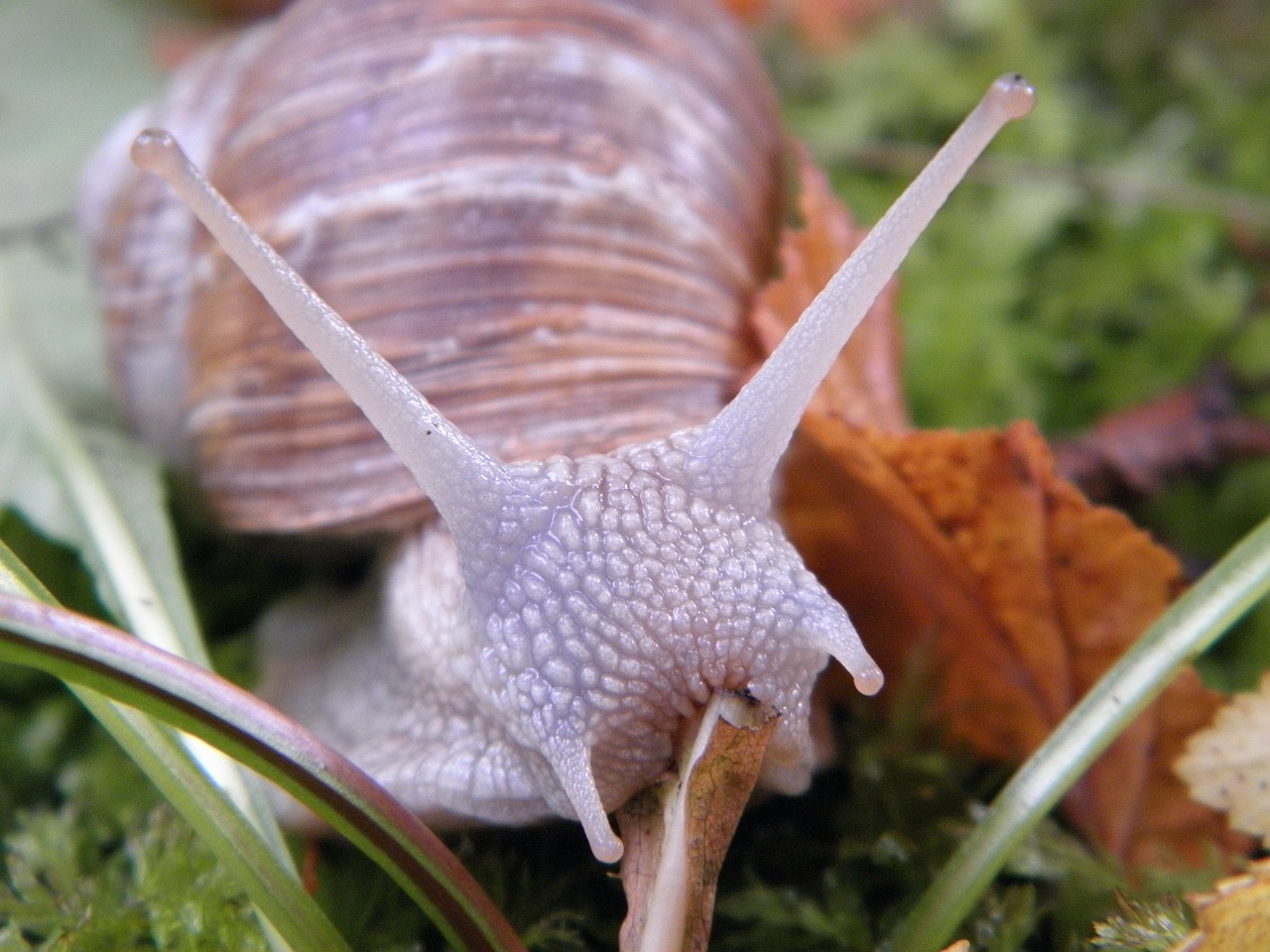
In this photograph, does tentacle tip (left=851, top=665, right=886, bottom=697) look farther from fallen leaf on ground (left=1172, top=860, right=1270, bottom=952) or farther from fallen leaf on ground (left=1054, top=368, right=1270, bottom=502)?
fallen leaf on ground (left=1054, top=368, right=1270, bottom=502)

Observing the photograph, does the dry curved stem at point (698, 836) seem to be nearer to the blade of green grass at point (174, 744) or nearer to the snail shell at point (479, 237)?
the blade of green grass at point (174, 744)

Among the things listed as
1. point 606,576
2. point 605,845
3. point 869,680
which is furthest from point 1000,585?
point 605,845

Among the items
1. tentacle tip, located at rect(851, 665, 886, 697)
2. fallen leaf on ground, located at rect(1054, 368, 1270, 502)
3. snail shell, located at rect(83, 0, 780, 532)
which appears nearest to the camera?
tentacle tip, located at rect(851, 665, 886, 697)

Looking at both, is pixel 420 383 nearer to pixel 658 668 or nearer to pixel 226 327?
pixel 226 327

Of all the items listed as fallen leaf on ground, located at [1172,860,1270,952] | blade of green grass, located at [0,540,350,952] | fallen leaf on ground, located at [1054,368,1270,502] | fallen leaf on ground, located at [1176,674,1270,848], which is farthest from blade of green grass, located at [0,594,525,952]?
fallen leaf on ground, located at [1054,368,1270,502]

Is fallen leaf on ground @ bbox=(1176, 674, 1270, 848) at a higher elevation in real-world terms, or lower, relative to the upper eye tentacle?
lower

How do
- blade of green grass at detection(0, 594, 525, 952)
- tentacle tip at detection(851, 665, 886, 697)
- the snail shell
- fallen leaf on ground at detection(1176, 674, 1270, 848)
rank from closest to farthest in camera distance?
1. blade of green grass at detection(0, 594, 525, 952)
2. tentacle tip at detection(851, 665, 886, 697)
3. fallen leaf on ground at detection(1176, 674, 1270, 848)
4. the snail shell

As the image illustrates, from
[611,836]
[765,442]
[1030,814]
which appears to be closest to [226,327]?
[765,442]

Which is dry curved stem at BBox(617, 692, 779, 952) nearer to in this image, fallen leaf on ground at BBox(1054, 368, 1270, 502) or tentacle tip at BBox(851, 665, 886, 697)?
tentacle tip at BBox(851, 665, 886, 697)

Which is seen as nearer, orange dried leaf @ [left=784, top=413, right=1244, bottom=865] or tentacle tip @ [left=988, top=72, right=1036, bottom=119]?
tentacle tip @ [left=988, top=72, right=1036, bottom=119]

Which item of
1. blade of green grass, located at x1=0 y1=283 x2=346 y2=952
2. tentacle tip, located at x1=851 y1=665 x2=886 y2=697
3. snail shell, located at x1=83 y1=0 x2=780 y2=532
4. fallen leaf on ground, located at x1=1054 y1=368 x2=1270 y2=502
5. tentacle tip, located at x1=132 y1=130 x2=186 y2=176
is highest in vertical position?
tentacle tip, located at x1=132 y1=130 x2=186 y2=176

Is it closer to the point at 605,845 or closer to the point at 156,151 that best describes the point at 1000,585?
the point at 605,845
